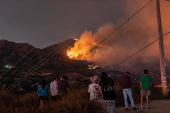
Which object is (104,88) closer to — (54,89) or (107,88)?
(107,88)

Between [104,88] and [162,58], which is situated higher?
[162,58]

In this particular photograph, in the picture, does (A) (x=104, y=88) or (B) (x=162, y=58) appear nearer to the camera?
(A) (x=104, y=88)

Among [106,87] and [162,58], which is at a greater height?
[162,58]

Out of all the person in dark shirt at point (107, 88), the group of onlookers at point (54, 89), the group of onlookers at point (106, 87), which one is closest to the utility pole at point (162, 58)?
the group of onlookers at point (106, 87)

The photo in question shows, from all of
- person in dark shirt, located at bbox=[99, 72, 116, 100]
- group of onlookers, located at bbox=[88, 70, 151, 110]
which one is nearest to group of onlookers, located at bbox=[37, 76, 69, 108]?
group of onlookers, located at bbox=[88, 70, 151, 110]

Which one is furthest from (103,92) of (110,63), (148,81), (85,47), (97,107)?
(85,47)

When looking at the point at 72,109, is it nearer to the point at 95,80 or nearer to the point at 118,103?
the point at 95,80

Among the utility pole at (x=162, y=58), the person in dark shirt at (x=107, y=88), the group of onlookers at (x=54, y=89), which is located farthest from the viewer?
the utility pole at (x=162, y=58)

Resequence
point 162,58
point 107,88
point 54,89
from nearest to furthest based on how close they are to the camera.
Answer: point 107,88 < point 54,89 < point 162,58

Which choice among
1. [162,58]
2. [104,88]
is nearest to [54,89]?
[104,88]

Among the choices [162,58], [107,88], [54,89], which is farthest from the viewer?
[162,58]

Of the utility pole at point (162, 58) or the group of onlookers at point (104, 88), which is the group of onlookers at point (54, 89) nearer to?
the group of onlookers at point (104, 88)

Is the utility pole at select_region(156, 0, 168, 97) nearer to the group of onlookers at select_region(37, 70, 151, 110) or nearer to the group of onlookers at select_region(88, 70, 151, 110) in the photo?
the group of onlookers at select_region(37, 70, 151, 110)

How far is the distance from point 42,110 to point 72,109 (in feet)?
3.24
